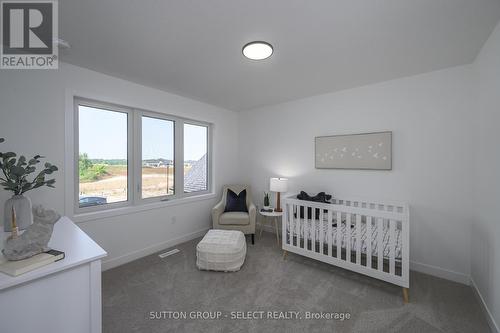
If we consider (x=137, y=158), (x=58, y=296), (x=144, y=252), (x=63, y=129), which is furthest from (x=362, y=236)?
(x=63, y=129)

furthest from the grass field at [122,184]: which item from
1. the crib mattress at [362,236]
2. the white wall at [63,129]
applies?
the crib mattress at [362,236]

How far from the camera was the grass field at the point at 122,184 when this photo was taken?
8.32 feet

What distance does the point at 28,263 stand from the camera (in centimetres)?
96

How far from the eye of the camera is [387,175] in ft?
8.61

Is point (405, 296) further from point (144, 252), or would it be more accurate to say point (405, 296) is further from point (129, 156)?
point (129, 156)

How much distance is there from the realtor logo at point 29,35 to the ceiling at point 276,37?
0.32 feet

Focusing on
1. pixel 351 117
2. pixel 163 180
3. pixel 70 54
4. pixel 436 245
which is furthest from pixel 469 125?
pixel 70 54

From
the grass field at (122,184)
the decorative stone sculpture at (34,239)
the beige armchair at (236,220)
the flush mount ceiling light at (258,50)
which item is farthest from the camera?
Answer: the beige armchair at (236,220)

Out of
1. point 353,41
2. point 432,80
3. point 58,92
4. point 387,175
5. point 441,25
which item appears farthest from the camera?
point 387,175

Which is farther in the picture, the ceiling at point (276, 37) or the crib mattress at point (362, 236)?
the crib mattress at point (362, 236)

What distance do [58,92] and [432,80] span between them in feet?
13.8

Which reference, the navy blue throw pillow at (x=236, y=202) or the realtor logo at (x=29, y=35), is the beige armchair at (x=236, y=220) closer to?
the navy blue throw pillow at (x=236, y=202)

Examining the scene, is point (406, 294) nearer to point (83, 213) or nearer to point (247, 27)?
point (247, 27)

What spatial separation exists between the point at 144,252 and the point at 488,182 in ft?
12.7
